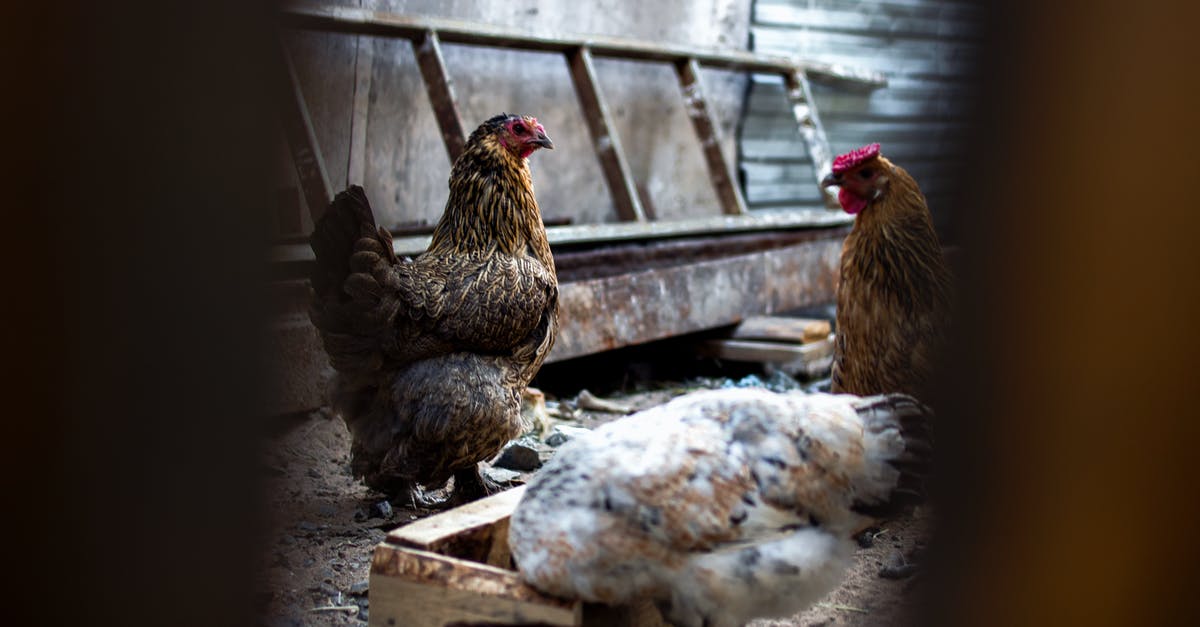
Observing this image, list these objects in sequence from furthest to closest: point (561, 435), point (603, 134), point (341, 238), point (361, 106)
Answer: point (603, 134)
point (361, 106)
point (561, 435)
point (341, 238)

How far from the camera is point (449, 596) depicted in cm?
194

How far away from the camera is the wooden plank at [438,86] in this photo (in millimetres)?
4730

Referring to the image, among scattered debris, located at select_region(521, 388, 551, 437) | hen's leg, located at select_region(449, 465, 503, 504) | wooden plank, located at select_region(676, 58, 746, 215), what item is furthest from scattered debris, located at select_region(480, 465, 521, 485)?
wooden plank, located at select_region(676, 58, 746, 215)

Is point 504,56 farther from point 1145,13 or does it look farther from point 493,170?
point 1145,13

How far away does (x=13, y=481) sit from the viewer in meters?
0.91

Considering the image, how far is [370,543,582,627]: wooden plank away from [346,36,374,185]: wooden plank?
3097 mm

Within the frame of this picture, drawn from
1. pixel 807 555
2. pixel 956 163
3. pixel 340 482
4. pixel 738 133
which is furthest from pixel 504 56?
pixel 956 163

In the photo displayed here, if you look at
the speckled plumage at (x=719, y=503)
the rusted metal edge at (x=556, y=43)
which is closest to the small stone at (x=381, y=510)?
the speckled plumage at (x=719, y=503)

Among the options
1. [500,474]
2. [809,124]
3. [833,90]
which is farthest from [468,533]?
[833,90]

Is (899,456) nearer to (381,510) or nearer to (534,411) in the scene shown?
(381,510)

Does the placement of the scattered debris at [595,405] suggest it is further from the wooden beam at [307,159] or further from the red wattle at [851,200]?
the red wattle at [851,200]

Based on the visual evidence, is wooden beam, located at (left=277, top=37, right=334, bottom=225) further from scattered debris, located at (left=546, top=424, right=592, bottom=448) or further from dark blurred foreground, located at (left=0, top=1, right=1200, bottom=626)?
dark blurred foreground, located at (left=0, top=1, right=1200, bottom=626)

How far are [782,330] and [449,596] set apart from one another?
4.00m

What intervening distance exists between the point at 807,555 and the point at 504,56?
4.66 m
